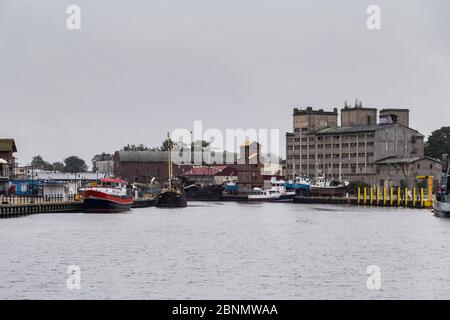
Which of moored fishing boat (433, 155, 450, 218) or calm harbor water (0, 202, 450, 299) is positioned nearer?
calm harbor water (0, 202, 450, 299)

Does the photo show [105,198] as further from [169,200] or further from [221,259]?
[221,259]

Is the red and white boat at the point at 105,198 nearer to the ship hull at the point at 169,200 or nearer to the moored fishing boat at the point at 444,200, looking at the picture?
the ship hull at the point at 169,200

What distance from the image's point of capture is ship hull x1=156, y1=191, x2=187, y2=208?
175625mm

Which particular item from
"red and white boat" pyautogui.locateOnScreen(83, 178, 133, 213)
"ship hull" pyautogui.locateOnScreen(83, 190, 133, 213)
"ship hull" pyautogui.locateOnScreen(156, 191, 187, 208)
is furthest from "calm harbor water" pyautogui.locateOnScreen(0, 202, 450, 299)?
"ship hull" pyautogui.locateOnScreen(156, 191, 187, 208)

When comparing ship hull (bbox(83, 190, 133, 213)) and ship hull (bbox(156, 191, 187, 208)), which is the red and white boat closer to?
ship hull (bbox(83, 190, 133, 213))

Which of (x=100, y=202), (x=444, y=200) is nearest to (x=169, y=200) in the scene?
(x=100, y=202)

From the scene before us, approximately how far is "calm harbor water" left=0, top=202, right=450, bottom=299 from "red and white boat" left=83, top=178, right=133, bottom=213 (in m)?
25.1

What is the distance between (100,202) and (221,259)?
71.1 m

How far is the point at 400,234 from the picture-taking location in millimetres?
98812
